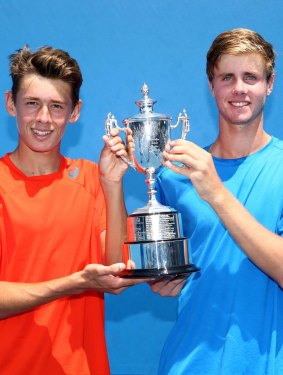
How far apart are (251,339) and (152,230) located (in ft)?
1.09

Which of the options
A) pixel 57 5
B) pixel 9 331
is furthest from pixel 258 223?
pixel 57 5

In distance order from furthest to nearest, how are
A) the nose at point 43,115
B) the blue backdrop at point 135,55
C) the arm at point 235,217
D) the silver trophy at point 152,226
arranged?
the blue backdrop at point 135,55
the nose at point 43,115
the silver trophy at point 152,226
the arm at point 235,217

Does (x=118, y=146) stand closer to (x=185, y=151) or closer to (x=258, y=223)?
(x=185, y=151)

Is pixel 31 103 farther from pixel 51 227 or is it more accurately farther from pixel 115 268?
pixel 115 268

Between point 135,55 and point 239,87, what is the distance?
2.86 feet

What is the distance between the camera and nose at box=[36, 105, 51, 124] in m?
1.68

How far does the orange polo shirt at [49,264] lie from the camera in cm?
163

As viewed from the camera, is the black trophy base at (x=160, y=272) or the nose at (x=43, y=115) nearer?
the black trophy base at (x=160, y=272)

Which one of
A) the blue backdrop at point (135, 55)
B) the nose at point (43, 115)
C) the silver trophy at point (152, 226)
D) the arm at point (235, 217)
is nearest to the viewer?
the arm at point (235, 217)

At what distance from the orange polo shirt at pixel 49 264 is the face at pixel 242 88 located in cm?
42

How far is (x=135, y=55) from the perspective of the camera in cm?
239

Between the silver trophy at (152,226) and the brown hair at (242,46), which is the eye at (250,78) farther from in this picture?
the silver trophy at (152,226)

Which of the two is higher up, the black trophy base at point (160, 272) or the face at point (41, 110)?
the face at point (41, 110)

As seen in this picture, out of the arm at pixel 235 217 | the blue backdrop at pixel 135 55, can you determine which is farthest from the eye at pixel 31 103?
the blue backdrop at pixel 135 55
